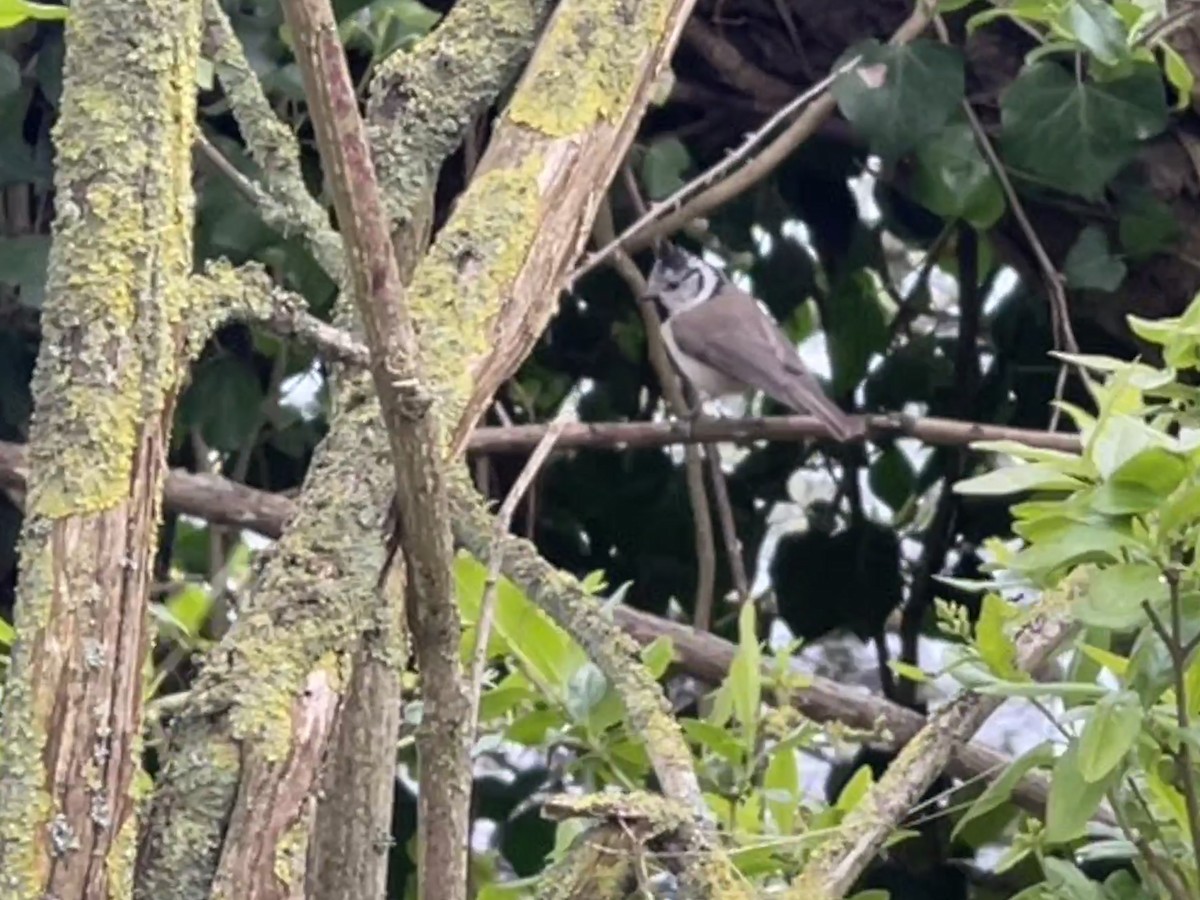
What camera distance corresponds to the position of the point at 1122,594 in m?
0.82

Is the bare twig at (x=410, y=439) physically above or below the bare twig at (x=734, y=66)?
below

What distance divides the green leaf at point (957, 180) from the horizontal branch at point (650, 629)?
47 centimetres

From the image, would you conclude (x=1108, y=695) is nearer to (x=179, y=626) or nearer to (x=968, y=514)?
(x=179, y=626)

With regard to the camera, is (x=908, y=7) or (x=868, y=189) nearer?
(x=908, y=7)

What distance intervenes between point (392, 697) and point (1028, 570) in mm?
263

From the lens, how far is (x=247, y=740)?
79 centimetres

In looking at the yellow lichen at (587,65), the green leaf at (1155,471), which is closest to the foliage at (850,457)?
the green leaf at (1155,471)

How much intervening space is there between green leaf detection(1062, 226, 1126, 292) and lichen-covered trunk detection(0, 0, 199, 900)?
3.99 ft

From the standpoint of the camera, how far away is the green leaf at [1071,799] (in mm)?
885

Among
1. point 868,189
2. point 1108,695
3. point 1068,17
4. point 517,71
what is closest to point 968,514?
point 868,189

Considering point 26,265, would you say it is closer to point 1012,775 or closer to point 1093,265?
point 1093,265

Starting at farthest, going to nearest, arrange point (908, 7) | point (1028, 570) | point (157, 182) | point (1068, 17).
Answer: point (908, 7) < point (1068, 17) < point (1028, 570) < point (157, 182)

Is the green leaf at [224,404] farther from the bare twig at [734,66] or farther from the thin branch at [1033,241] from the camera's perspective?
the thin branch at [1033,241]

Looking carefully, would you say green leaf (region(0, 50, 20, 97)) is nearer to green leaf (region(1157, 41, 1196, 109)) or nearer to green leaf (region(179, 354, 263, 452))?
green leaf (region(179, 354, 263, 452))
